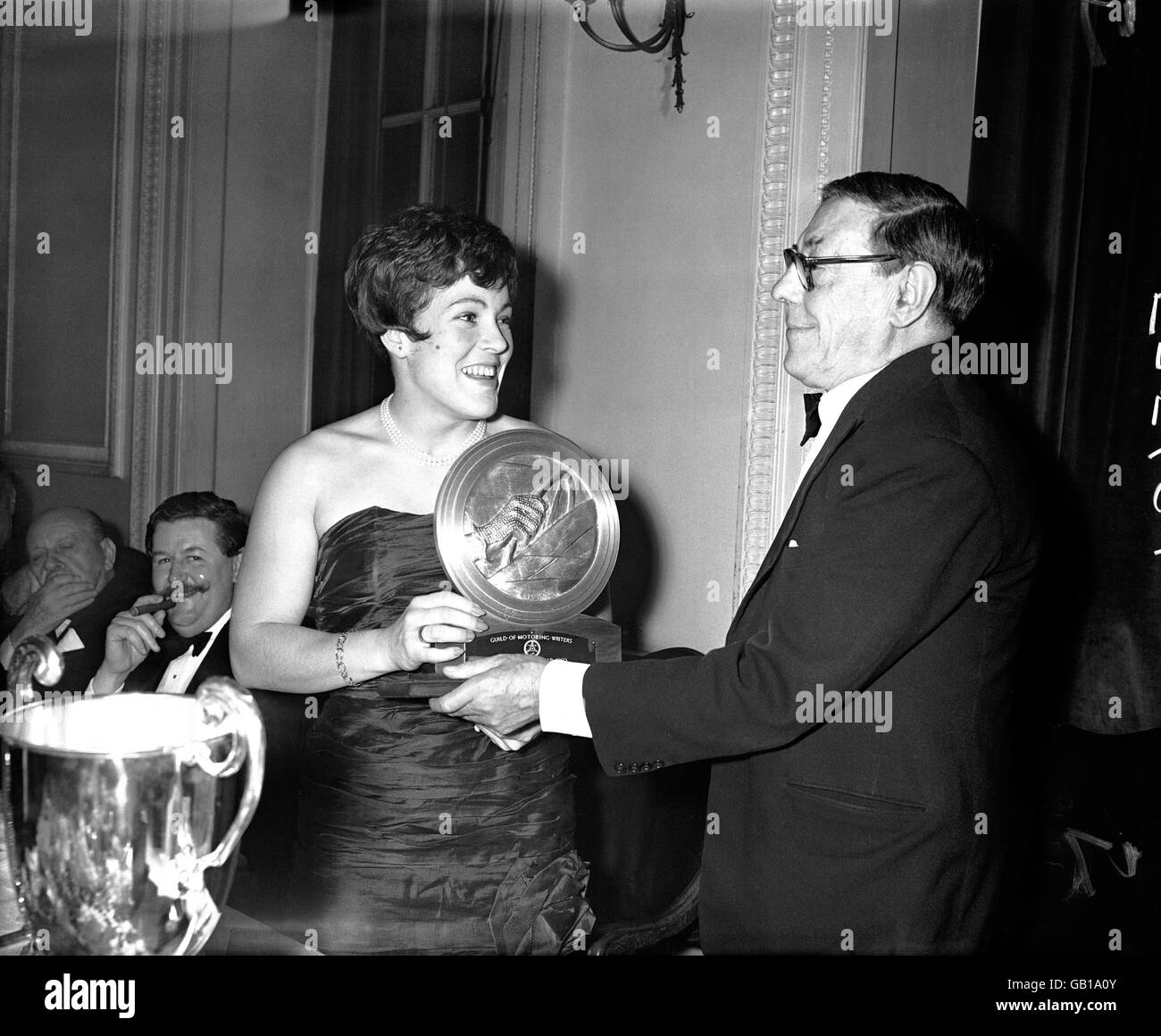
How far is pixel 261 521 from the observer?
1265 millimetres

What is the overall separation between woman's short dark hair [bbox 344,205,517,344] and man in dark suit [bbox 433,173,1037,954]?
0.34 metres

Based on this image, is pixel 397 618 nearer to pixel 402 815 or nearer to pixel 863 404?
pixel 402 815

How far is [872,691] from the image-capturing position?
1064 millimetres

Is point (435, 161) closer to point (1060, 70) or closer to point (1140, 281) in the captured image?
point (1060, 70)

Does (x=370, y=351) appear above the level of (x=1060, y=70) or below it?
below

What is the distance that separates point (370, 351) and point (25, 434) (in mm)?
766

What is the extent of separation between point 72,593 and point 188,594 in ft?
1.02

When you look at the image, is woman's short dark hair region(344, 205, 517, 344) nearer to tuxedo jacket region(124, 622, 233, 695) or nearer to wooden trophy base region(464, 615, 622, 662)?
wooden trophy base region(464, 615, 622, 662)

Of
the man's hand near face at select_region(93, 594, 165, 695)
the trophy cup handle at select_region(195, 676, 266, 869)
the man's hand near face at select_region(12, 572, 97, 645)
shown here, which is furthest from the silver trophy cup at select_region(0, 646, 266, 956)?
the man's hand near face at select_region(12, 572, 97, 645)

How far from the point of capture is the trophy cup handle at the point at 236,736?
63 centimetres

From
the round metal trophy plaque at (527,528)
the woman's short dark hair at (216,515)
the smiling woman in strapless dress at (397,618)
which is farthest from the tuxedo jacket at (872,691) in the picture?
the woman's short dark hair at (216,515)

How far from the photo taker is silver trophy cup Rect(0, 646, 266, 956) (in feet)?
2.00

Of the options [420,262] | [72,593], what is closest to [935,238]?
[420,262]

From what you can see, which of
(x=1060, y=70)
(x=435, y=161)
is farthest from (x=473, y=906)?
(x=435, y=161)
